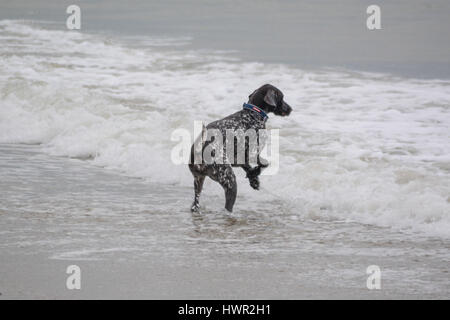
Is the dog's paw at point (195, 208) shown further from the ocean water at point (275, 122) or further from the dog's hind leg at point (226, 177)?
the ocean water at point (275, 122)

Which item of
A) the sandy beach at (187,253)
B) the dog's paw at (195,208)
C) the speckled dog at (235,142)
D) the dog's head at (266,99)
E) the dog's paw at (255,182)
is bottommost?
the sandy beach at (187,253)

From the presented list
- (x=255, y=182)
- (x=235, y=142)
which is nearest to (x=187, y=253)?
(x=235, y=142)

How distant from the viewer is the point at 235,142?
24.4 ft

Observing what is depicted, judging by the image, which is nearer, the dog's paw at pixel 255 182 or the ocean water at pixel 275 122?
the dog's paw at pixel 255 182

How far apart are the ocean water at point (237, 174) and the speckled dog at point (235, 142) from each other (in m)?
0.30

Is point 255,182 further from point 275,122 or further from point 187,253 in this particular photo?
point 275,122

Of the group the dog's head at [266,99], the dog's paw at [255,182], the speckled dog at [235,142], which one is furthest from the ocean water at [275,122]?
the dog's head at [266,99]

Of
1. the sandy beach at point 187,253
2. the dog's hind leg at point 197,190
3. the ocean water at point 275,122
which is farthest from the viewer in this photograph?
the ocean water at point 275,122

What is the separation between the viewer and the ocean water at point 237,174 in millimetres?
5875

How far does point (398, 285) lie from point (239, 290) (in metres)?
1.15

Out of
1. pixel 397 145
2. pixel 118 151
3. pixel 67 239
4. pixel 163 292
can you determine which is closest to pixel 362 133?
pixel 397 145

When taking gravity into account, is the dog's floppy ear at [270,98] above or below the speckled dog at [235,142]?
above

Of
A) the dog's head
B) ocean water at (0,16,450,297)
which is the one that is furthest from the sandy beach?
the dog's head

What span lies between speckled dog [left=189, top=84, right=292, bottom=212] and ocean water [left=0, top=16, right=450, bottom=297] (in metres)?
0.30
